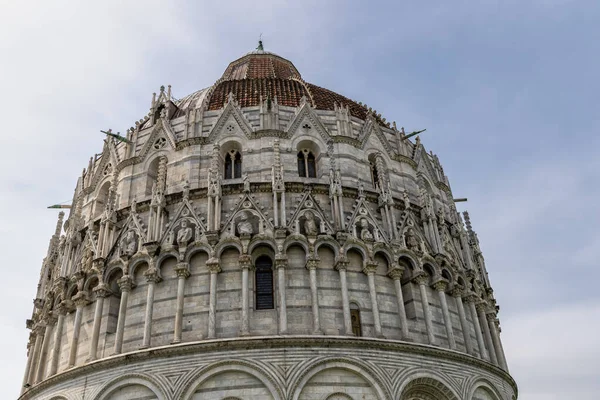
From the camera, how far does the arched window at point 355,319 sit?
18.7 m

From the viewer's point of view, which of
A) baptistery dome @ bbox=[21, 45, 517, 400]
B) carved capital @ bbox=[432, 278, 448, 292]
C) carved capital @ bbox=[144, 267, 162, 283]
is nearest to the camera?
baptistery dome @ bbox=[21, 45, 517, 400]

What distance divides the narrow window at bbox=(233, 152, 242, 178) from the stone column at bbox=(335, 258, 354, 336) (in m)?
5.84

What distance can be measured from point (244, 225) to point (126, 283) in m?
4.58

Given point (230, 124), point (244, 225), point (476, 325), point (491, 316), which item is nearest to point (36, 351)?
point (244, 225)

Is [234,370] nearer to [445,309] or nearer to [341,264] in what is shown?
[341,264]

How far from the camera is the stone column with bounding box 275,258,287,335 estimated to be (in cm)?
1789

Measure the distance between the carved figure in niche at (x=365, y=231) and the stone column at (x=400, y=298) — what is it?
4.70 ft

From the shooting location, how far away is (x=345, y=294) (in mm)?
18906

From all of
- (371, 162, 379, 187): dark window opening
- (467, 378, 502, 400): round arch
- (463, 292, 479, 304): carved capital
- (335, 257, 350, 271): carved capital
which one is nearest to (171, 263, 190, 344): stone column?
(335, 257, 350, 271): carved capital

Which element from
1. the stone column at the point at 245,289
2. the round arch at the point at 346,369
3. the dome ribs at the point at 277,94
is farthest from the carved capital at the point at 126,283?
the dome ribs at the point at 277,94

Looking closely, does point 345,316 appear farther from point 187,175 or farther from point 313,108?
point 313,108

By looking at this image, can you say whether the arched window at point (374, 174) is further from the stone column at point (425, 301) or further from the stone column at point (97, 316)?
the stone column at point (97, 316)

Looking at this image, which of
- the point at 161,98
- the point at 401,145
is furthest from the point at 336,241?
the point at 161,98

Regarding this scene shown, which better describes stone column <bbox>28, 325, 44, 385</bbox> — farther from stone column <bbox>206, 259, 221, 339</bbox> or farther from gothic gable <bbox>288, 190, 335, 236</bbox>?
gothic gable <bbox>288, 190, 335, 236</bbox>
